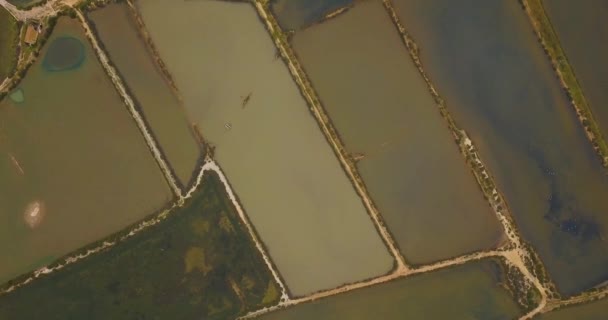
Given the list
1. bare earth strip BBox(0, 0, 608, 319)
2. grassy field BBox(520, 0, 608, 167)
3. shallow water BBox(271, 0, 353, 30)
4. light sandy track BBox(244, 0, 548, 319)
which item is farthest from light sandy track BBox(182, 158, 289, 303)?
grassy field BBox(520, 0, 608, 167)

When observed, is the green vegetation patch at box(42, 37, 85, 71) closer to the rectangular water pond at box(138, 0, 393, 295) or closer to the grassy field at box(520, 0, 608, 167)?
the rectangular water pond at box(138, 0, 393, 295)

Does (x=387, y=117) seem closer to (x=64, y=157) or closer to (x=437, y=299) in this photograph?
(x=437, y=299)

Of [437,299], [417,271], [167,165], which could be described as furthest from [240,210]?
[437,299]

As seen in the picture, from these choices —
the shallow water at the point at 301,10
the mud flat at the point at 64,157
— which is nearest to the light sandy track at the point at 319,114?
the shallow water at the point at 301,10

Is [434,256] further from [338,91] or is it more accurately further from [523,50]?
[523,50]

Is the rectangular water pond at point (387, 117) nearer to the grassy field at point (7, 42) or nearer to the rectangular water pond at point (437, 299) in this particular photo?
the rectangular water pond at point (437, 299)

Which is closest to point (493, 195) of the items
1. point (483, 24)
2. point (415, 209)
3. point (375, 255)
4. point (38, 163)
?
point (415, 209)
